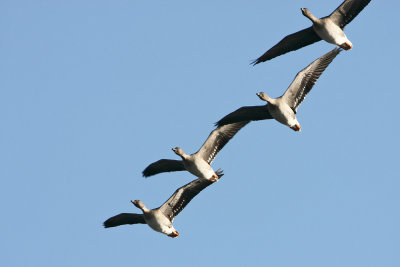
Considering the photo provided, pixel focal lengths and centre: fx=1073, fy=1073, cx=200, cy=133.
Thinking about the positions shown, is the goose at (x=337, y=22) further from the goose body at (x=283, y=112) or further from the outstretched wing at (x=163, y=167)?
the outstretched wing at (x=163, y=167)

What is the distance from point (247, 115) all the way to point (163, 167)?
3832 mm

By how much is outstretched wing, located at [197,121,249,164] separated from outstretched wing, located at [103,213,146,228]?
10.5ft

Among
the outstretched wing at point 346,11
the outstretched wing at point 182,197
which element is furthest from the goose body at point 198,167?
the outstretched wing at point 346,11

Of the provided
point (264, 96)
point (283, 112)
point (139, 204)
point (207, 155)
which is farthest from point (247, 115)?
point (139, 204)

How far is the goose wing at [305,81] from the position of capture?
114 feet

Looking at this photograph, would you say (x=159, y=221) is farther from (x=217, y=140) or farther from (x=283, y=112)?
(x=283, y=112)

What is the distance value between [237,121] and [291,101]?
198 centimetres

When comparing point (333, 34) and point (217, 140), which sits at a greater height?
point (333, 34)

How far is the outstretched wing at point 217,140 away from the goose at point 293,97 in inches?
56.8

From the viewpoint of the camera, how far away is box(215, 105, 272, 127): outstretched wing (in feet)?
115

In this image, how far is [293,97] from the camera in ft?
114

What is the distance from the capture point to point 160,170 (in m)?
37.4

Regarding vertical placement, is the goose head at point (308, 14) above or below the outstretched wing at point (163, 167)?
above

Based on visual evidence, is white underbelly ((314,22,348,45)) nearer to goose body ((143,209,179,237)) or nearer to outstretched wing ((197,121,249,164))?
outstretched wing ((197,121,249,164))
